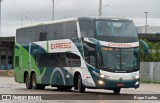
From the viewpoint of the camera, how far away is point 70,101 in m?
20.9

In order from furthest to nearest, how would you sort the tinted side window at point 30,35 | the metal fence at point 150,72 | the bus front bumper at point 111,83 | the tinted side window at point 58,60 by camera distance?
the metal fence at point 150,72, the tinted side window at point 30,35, the tinted side window at point 58,60, the bus front bumper at point 111,83

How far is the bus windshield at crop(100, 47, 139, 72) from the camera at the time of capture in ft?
85.8

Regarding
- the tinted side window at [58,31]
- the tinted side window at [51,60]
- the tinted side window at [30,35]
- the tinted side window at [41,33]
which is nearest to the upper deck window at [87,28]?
the tinted side window at [58,31]

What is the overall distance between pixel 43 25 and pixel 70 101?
37.1 feet

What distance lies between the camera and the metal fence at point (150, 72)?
155 ft

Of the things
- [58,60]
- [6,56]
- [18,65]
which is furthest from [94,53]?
[6,56]

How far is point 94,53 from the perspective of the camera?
2631 centimetres

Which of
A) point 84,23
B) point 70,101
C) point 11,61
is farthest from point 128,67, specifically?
point 11,61

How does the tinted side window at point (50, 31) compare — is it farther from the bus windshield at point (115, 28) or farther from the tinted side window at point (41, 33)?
the bus windshield at point (115, 28)

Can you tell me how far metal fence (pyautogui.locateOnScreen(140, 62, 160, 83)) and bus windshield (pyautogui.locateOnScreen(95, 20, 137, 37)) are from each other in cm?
2050

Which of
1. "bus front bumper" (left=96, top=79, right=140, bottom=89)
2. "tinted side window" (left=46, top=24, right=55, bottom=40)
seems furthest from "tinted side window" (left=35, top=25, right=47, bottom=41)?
"bus front bumper" (left=96, top=79, right=140, bottom=89)

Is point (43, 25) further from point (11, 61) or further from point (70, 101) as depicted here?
point (11, 61)

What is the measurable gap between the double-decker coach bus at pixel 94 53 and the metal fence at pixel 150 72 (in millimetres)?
18804

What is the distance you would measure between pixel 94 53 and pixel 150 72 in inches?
876
